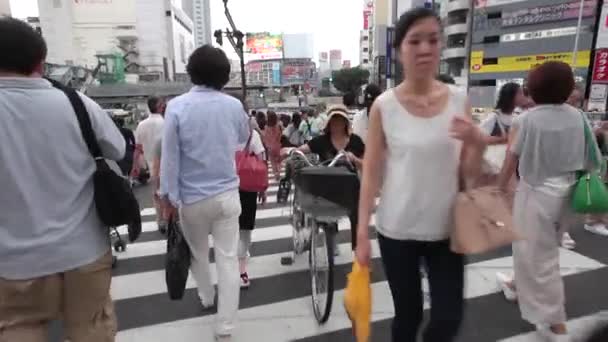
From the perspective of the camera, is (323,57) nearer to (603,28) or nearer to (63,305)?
(603,28)

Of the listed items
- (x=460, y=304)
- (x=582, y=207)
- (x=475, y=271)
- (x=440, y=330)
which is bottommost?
(x=475, y=271)

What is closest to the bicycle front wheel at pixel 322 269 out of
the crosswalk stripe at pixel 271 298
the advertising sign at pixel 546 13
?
the crosswalk stripe at pixel 271 298

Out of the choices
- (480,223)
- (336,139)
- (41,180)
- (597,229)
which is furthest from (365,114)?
(41,180)

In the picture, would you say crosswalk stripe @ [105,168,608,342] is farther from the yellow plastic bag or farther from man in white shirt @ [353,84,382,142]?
man in white shirt @ [353,84,382,142]

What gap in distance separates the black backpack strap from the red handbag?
1.82m

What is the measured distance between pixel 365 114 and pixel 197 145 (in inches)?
103

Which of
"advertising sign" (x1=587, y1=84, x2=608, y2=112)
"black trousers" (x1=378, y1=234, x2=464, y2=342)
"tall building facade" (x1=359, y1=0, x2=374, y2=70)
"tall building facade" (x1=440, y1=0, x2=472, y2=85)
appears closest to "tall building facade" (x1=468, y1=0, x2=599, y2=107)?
"tall building facade" (x1=440, y1=0, x2=472, y2=85)

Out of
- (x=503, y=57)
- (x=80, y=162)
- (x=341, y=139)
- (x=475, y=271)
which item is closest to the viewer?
(x=80, y=162)

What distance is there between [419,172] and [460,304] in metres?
0.64

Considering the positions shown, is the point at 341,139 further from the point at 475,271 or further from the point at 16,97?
the point at 16,97

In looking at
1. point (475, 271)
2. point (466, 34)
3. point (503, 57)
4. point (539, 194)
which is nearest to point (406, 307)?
point (539, 194)

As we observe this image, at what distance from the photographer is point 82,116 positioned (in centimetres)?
173

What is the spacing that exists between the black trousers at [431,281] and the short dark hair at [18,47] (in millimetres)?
1652

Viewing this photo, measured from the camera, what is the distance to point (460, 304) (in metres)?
1.89
